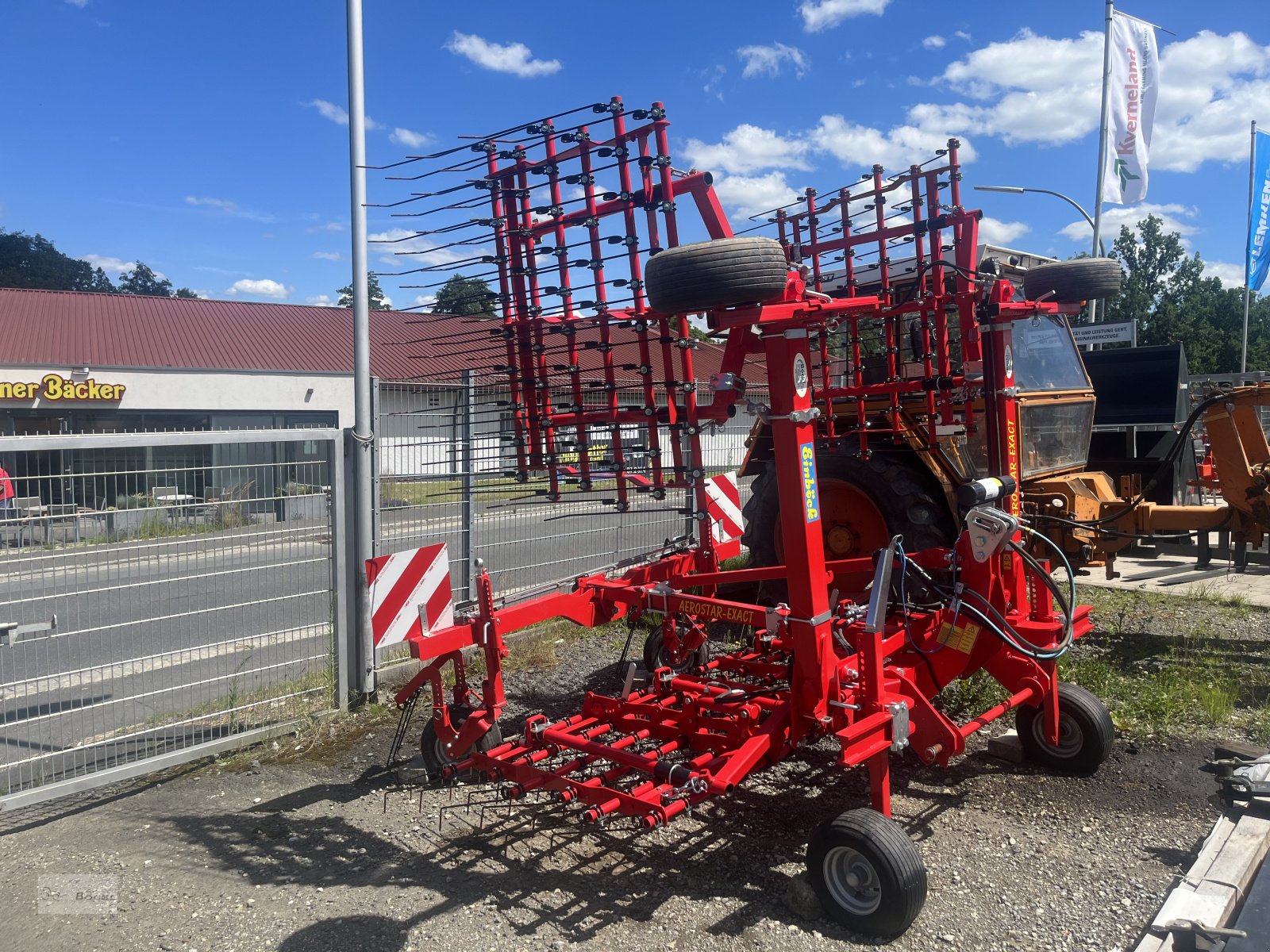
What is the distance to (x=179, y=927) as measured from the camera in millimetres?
3301

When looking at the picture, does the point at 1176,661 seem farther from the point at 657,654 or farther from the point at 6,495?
the point at 6,495

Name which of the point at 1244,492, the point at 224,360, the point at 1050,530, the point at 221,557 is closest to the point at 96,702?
the point at 221,557

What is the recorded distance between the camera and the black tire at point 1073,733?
4418 millimetres

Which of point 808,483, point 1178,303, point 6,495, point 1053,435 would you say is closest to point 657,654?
point 808,483

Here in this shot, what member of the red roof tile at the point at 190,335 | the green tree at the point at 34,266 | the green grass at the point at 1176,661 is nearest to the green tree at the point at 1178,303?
the red roof tile at the point at 190,335

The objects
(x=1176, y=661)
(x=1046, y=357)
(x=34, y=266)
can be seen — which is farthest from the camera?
(x=34, y=266)

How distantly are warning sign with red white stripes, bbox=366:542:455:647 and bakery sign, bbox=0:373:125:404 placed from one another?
19.4 metres

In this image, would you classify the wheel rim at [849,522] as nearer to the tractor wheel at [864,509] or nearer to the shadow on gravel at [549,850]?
the tractor wheel at [864,509]

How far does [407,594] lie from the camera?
188 inches

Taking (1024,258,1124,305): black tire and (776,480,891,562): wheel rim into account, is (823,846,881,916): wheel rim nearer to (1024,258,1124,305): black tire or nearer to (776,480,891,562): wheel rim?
(1024,258,1124,305): black tire

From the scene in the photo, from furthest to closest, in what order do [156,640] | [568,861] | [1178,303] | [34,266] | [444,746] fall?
1. [34,266]
2. [1178,303]
3. [156,640]
4. [444,746]
5. [568,861]

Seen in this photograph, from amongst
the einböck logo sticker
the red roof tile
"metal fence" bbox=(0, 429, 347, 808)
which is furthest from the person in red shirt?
the red roof tile

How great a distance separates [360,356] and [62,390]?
18708mm

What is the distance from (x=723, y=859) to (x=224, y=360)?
22720mm
